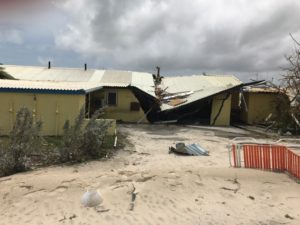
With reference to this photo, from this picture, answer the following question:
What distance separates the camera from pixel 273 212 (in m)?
8.05

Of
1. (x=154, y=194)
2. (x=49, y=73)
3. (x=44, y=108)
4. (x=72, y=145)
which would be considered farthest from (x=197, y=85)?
(x=154, y=194)

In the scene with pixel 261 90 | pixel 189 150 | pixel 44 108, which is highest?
pixel 261 90

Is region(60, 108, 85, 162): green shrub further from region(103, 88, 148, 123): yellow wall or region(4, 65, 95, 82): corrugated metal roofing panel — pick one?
region(4, 65, 95, 82): corrugated metal roofing panel

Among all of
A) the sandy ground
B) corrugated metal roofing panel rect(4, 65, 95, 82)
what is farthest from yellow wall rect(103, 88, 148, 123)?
the sandy ground

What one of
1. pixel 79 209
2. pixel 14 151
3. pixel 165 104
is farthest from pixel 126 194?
pixel 165 104

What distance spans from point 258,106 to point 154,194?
1976cm

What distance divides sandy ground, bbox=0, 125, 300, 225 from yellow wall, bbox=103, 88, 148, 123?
13.0 m

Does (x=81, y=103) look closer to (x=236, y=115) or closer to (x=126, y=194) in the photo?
(x=126, y=194)

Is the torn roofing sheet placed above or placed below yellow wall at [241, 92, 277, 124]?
above

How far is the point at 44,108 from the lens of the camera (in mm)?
17703

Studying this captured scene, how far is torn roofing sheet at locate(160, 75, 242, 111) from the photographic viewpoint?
83.4 feet

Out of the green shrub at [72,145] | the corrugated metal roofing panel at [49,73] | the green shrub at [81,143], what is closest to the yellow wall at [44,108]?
the green shrub at [81,143]

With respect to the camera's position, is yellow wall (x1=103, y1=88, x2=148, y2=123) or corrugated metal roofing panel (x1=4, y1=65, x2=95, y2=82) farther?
corrugated metal roofing panel (x1=4, y1=65, x2=95, y2=82)

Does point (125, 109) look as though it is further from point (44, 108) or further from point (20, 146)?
point (20, 146)
